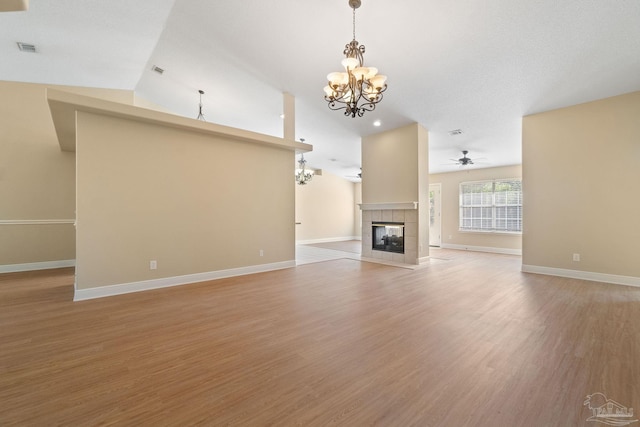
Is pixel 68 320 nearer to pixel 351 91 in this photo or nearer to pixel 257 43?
pixel 351 91

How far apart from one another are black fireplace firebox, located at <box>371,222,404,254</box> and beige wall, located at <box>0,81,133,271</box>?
697cm

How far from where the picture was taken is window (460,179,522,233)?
24.8 feet

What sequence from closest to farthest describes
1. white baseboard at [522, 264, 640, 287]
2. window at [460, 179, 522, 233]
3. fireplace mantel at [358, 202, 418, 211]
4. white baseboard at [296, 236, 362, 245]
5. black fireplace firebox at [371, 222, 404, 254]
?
white baseboard at [522, 264, 640, 287]
fireplace mantel at [358, 202, 418, 211]
black fireplace firebox at [371, 222, 404, 254]
window at [460, 179, 522, 233]
white baseboard at [296, 236, 362, 245]

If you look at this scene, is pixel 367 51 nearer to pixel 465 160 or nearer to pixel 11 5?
pixel 11 5

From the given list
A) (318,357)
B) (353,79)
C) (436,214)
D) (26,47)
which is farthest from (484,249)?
(26,47)

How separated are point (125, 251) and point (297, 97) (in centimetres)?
420

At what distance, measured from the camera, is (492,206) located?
7.97 meters

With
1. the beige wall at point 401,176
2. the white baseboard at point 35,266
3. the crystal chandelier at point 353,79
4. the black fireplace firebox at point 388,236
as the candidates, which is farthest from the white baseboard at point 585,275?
the white baseboard at point 35,266

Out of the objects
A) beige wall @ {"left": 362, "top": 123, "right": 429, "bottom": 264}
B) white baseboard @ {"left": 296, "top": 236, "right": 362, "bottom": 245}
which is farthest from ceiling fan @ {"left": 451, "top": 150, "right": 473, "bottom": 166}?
white baseboard @ {"left": 296, "top": 236, "right": 362, "bottom": 245}

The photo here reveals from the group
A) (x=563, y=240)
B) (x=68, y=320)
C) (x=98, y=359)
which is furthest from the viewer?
(x=563, y=240)

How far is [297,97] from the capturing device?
18.0 feet

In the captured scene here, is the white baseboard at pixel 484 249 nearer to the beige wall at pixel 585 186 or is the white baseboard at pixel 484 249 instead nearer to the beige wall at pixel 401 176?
the beige wall at pixel 585 186

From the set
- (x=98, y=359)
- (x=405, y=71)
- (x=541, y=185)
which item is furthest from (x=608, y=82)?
(x=98, y=359)

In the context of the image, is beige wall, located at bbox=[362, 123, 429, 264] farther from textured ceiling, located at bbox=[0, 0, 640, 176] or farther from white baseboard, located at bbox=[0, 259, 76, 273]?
white baseboard, located at bbox=[0, 259, 76, 273]
